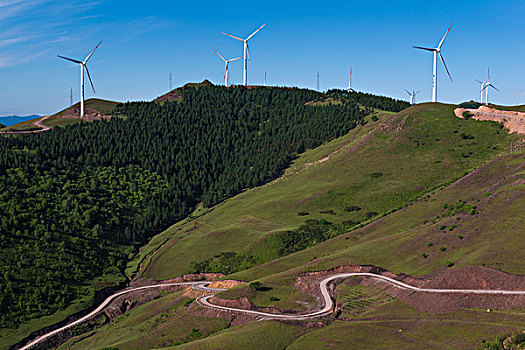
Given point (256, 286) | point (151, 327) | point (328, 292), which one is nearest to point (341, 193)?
point (256, 286)

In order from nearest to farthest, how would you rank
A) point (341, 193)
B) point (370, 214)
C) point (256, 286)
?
point (256, 286) → point (370, 214) → point (341, 193)

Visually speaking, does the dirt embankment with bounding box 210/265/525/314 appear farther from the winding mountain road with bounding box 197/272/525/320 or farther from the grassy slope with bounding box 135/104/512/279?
the grassy slope with bounding box 135/104/512/279

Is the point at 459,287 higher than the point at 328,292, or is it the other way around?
the point at 459,287

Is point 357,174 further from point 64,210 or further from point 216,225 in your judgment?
point 64,210

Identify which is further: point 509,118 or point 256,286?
point 509,118

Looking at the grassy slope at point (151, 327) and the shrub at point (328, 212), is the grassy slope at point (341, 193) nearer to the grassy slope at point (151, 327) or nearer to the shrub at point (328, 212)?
the shrub at point (328, 212)

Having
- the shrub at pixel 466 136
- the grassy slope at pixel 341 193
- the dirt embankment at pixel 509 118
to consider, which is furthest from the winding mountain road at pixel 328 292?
the dirt embankment at pixel 509 118

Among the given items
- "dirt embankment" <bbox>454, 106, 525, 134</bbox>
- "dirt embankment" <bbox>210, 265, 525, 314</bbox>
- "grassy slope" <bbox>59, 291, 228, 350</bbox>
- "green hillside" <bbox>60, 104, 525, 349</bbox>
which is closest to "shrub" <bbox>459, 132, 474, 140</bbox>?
"green hillside" <bbox>60, 104, 525, 349</bbox>

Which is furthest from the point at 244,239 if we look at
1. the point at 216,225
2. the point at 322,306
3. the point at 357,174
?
the point at 322,306

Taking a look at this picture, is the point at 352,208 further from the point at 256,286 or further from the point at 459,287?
the point at 459,287
